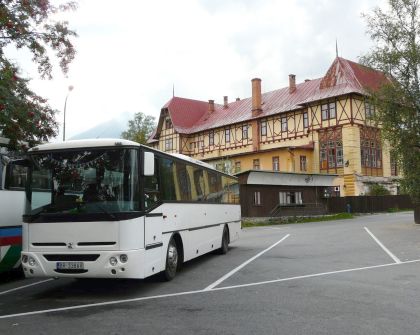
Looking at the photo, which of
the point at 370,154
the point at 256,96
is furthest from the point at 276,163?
the point at 256,96

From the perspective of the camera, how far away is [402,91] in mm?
24797

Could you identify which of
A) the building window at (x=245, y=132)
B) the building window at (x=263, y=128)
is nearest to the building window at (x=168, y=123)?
the building window at (x=245, y=132)

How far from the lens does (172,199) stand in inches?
395

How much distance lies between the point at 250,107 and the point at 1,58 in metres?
53.5

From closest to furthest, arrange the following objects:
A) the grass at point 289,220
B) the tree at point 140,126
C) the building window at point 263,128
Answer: the grass at point 289,220 → the building window at point 263,128 → the tree at point 140,126

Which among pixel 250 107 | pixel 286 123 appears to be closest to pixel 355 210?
pixel 286 123

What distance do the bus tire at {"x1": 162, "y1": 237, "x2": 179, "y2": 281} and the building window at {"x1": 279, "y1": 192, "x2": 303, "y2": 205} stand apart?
3090 centimetres

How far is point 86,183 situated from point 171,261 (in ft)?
8.96

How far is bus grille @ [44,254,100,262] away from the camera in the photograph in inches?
314

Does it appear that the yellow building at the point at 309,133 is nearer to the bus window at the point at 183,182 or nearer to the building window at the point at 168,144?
the building window at the point at 168,144

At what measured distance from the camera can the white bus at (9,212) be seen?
988 centimetres

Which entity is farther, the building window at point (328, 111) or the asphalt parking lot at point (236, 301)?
the building window at point (328, 111)

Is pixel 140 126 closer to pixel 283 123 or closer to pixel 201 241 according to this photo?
pixel 283 123

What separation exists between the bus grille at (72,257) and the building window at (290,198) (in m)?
33.4
